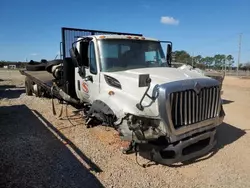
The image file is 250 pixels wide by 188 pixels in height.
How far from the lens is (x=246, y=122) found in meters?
7.99

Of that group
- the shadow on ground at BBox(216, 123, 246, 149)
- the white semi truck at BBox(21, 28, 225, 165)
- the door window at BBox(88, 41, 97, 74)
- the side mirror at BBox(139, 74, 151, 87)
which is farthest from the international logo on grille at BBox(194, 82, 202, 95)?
the door window at BBox(88, 41, 97, 74)

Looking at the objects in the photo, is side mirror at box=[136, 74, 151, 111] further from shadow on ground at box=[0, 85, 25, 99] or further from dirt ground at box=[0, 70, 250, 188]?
shadow on ground at box=[0, 85, 25, 99]

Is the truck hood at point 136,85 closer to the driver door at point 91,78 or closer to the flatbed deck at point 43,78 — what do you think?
the driver door at point 91,78

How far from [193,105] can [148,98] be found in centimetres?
84

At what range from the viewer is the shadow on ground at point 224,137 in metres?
4.93

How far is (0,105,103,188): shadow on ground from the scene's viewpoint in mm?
3967

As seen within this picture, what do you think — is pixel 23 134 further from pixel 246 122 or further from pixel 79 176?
pixel 246 122

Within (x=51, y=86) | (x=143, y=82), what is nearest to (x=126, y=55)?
(x=143, y=82)

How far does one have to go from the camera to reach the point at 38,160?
15.6 feet

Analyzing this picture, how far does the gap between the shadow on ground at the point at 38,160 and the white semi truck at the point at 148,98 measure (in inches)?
39.1

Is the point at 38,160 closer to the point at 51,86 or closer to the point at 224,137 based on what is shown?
the point at 51,86

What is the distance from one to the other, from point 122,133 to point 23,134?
3.10m

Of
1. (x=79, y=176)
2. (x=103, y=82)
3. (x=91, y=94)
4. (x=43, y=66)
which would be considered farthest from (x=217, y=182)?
(x=43, y=66)

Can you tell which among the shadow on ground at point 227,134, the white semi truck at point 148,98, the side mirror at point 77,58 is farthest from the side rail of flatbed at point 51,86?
the shadow on ground at point 227,134
